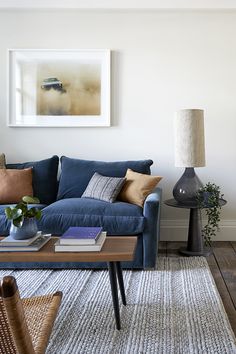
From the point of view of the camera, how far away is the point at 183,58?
365cm

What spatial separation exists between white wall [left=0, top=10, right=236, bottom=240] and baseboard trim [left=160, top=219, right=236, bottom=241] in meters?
0.01

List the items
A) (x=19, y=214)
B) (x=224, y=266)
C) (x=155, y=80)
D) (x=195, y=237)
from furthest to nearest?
(x=155, y=80) → (x=195, y=237) → (x=224, y=266) → (x=19, y=214)

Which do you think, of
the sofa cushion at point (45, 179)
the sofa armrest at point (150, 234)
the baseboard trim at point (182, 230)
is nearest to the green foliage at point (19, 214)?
the sofa armrest at point (150, 234)

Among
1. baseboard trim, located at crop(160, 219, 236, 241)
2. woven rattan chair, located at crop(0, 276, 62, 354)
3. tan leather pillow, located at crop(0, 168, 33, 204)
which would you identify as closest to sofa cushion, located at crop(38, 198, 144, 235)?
tan leather pillow, located at crop(0, 168, 33, 204)

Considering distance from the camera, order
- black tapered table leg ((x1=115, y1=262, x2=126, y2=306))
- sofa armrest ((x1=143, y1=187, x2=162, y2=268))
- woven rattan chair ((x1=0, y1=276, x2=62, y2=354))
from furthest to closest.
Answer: sofa armrest ((x1=143, y1=187, x2=162, y2=268)) → black tapered table leg ((x1=115, y1=262, x2=126, y2=306)) → woven rattan chair ((x1=0, y1=276, x2=62, y2=354))

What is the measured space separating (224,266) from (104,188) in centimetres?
123

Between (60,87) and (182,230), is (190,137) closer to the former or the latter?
(182,230)

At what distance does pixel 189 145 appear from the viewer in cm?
309

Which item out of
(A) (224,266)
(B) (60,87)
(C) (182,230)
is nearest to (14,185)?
(B) (60,87)

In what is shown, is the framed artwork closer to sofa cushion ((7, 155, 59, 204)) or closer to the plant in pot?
sofa cushion ((7, 155, 59, 204))

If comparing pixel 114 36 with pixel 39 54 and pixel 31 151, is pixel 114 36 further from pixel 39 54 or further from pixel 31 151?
pixel 31 151

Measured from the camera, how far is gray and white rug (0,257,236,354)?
1.73m

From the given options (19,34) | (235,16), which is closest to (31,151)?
(19,34)

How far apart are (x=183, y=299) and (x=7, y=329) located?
1637 millimetres
